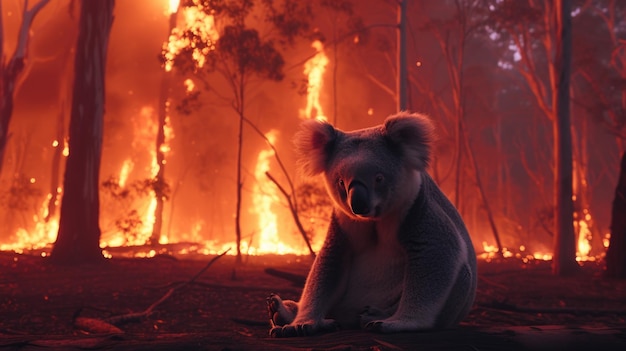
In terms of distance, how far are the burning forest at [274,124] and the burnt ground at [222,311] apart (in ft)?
0.34

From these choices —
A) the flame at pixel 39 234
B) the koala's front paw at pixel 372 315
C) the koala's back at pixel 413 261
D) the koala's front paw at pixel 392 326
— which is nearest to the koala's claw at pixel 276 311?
the koala's back at pixel 413 261

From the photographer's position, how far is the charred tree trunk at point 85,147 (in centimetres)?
1180

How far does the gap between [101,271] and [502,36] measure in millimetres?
19777

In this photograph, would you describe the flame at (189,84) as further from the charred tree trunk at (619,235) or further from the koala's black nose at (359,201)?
the koala's black nose at (359,201)

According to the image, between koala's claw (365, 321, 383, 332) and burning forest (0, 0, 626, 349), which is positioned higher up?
burning forest (0, 0, 626, 349)

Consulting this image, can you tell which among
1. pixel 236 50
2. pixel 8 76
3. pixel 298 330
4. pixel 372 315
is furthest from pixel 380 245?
pixel 8 76

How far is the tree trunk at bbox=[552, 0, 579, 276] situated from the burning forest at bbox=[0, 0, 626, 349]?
5 centimetres

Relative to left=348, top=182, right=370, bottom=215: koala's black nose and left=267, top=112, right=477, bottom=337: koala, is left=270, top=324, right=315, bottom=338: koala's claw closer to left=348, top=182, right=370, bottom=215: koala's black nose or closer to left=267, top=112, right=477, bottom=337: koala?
left=267, top=112, right=477, bottom=337: koala

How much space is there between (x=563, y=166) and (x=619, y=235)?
2.53 meters

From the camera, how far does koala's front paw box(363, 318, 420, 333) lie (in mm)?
2053

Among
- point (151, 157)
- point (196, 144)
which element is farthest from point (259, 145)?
point (151, 157)

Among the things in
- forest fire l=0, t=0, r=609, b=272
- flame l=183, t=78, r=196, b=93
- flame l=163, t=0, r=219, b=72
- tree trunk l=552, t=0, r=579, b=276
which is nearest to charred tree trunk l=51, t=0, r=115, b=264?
flame l=163, t=0, r=219, b=72

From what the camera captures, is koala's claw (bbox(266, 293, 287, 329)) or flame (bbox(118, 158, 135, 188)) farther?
flame (bbox(118, 158, 135, 188))

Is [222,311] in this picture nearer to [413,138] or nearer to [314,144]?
[314,144]
